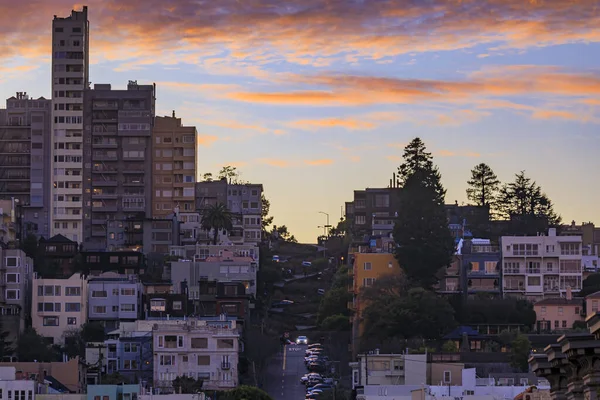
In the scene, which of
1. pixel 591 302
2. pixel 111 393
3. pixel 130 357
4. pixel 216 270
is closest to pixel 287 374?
pixel 130 357

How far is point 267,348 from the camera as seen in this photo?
525 ft

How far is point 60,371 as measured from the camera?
14375cm

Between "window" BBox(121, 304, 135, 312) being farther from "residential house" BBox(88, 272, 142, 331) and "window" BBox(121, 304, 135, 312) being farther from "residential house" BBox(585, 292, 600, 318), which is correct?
"residential house" BBox(585, 292, 600, 318)

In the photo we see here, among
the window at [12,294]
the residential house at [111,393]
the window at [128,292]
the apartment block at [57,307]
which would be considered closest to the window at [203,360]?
the residential house at [111,393]

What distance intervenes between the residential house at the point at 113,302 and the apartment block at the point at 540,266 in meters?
32.6

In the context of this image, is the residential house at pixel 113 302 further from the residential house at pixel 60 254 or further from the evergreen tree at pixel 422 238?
the evergreen tree at pixel 422 238

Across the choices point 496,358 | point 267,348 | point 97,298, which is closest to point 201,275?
point 97,298

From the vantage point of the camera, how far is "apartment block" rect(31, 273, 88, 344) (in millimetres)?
166750

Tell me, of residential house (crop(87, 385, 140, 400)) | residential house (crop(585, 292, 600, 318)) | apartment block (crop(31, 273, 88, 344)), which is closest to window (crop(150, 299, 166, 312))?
apartment block (crop(31, 273, 88, 344))

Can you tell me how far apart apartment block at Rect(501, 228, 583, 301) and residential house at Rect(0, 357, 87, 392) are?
152 feet

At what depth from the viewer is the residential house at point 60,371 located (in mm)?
140875

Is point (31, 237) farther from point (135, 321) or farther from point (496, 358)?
point (496, 358)

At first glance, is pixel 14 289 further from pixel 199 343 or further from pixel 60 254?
pixel 199 343

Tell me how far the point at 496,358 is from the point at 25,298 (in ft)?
145
